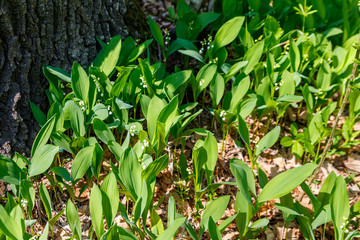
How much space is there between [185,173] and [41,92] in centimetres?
105

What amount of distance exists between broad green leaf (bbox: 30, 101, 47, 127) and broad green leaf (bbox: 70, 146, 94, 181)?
0.42 metres

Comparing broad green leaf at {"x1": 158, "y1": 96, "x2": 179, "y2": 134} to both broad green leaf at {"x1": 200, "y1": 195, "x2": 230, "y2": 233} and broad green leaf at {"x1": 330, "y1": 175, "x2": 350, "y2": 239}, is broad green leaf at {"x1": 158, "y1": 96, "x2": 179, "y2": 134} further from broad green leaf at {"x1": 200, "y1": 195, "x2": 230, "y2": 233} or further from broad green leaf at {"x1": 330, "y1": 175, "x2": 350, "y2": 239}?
broad green leaf at {"x1": 330, "y1": 175, "x2": 350, "y2": 239}

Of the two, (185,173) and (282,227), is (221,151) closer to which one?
(185,173)

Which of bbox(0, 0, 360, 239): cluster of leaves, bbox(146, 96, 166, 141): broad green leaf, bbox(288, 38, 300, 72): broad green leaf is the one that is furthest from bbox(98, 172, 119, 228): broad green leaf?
bbox(288, 38, 300, 72): broad green leaf

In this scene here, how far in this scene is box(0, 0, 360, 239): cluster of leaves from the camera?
1964 millimetres

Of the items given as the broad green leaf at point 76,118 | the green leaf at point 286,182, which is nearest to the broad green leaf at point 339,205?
the green leaf at point 286,182

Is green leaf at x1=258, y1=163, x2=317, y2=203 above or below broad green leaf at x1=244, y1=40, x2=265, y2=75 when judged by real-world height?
below

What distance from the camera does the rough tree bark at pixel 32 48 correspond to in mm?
2338

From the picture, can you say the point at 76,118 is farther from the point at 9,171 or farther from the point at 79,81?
the point at 9,171

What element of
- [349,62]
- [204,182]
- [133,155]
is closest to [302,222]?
[204,182]

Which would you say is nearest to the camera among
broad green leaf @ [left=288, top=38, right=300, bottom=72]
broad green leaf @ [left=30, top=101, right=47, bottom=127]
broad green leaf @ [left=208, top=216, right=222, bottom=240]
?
broad green leaf @ [left=208, top=216, right=222, bottom=240]

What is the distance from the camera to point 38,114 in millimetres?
2369

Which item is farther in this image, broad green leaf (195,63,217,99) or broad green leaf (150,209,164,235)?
broad green leaf (195,63,217,99)

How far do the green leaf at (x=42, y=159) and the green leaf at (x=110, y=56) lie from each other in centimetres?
71
